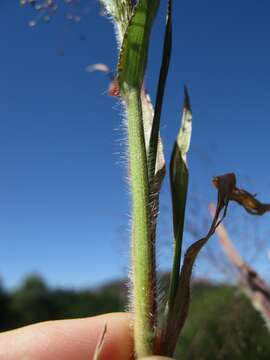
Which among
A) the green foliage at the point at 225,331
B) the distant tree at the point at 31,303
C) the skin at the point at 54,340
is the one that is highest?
the skin at the point at 54,340

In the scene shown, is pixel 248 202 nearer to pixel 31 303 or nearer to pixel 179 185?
pixel 179 185

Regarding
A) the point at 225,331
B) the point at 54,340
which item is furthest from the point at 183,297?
the point at 225,331

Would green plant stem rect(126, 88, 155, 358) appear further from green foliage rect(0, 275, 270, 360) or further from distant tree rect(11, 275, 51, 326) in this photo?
distant tree rect(11, 275, 51, 326)

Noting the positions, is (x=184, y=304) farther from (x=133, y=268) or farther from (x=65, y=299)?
(x=65, y=299)

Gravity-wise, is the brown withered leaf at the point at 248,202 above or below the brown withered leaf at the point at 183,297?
above

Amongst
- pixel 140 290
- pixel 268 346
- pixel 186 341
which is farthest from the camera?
pixel 186 341

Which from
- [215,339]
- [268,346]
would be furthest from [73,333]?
[215,339]

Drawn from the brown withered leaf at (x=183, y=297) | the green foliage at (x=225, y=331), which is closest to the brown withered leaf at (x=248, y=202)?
the brown withered leaf at (x=183, y=297)

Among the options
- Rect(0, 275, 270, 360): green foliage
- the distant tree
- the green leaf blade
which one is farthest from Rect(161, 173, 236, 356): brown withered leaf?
the distant tree

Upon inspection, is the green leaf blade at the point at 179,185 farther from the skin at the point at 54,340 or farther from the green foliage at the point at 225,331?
the green foliage at the point at 225,331
